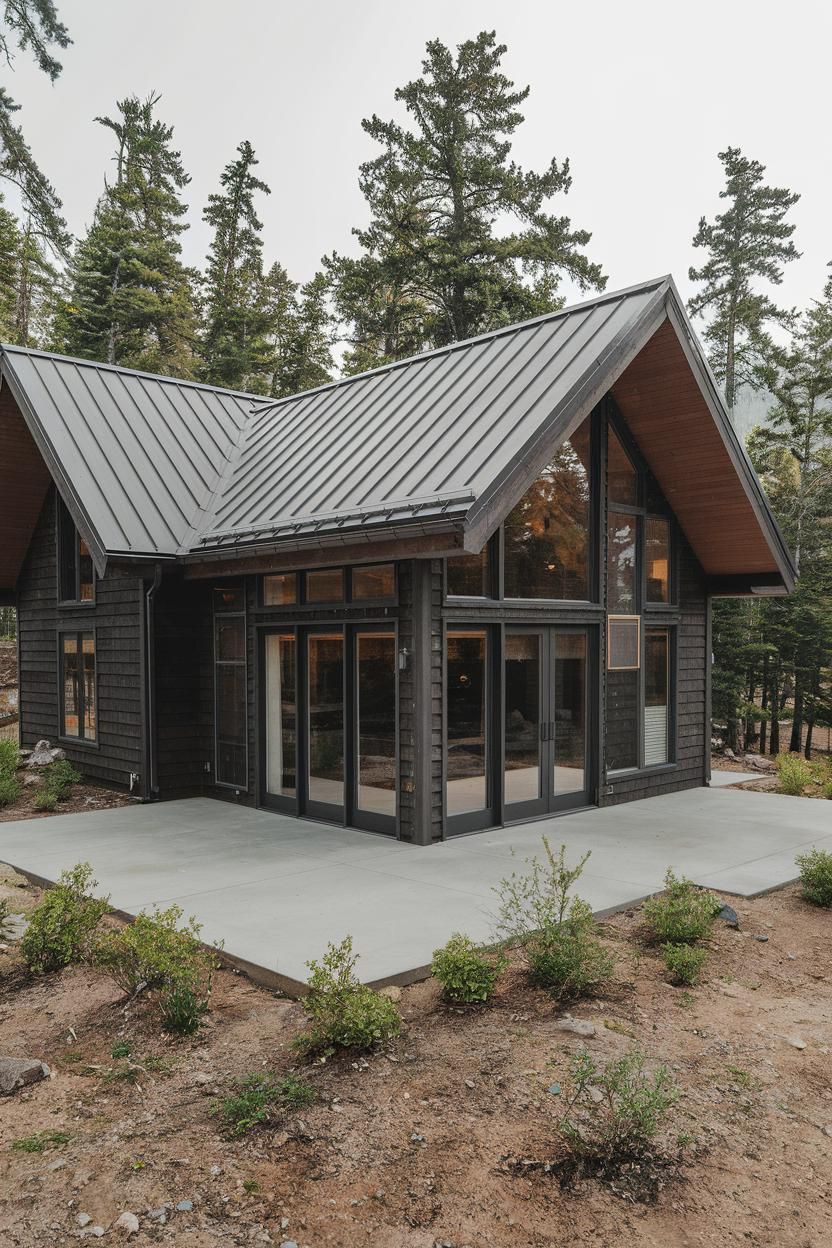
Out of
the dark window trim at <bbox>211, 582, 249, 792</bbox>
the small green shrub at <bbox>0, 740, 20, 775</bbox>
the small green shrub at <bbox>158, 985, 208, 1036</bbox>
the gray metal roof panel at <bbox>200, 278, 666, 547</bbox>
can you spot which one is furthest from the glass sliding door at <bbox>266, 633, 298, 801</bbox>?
the small green shrub at <bbox>158, 985, 208, 1036</bbox>

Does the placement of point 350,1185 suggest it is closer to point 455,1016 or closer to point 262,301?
point 455,1016

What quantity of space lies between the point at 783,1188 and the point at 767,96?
79.1ft

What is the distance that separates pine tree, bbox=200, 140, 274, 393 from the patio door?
1970cm

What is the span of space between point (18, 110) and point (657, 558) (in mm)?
16455

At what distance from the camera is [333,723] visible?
8.23m

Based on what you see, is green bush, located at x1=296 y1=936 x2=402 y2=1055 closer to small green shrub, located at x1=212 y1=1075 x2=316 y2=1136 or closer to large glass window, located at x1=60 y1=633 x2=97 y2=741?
small green shrub, located at x1=212 y1=1075 x2=316 y2=1136

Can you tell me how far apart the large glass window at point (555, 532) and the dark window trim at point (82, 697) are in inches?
216

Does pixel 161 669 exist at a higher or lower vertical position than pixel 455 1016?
higher

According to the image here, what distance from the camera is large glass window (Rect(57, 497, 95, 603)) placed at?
11336 mm

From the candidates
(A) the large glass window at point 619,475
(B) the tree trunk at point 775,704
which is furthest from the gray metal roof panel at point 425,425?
(B) the tree trunk at point 775,704

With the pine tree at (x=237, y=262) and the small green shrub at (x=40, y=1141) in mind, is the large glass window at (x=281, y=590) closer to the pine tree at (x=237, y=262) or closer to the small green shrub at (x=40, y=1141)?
the small green shrub at (x=40, y=1141)

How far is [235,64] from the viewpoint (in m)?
22.2

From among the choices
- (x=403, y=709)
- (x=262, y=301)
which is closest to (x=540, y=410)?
(x=403, y=709)

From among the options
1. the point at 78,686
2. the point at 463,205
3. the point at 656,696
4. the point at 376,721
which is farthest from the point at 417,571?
the point at 463,205
